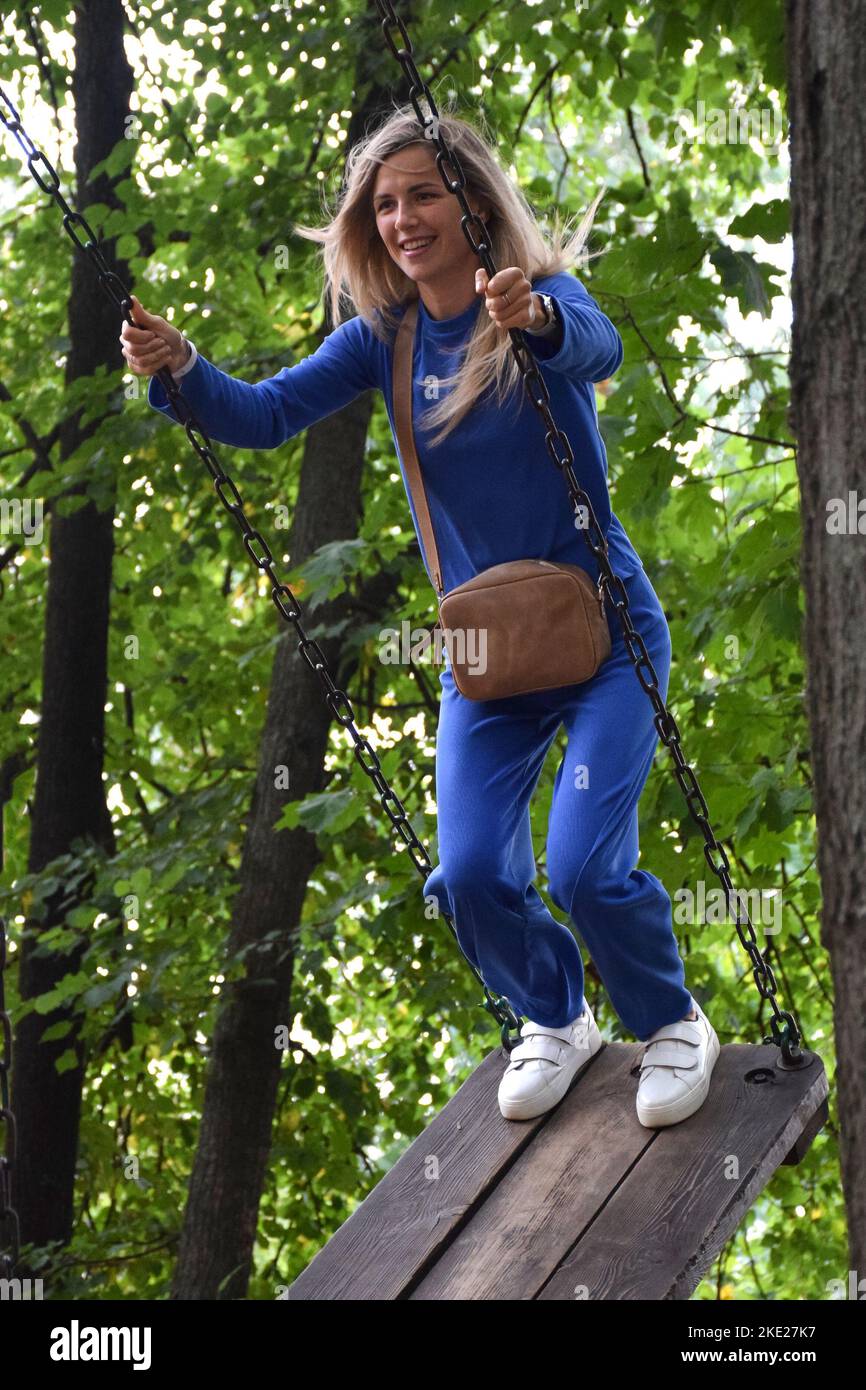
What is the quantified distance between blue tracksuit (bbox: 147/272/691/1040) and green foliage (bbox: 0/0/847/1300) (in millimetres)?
1020

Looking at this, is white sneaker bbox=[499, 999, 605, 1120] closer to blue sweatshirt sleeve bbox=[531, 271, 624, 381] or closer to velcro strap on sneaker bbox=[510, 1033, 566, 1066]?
velcro strap on sneaker bbox=[510, 1033, 566, 1066]

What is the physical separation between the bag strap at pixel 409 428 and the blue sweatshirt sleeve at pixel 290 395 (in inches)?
3.8

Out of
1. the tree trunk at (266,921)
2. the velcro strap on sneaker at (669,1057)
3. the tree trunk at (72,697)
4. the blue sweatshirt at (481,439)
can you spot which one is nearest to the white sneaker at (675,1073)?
the velcro strap on sneaker at (669,1057)

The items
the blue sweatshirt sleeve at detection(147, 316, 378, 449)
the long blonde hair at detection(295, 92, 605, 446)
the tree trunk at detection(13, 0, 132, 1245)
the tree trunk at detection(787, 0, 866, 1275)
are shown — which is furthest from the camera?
the tree trunk at detection(13, 0, 132, 1245)

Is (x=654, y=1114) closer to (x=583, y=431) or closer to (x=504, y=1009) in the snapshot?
(x=504, y=1009)

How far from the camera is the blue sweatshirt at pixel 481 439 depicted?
Result: 10.1 feet

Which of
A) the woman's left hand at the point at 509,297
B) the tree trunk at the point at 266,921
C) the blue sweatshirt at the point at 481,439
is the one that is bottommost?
the tree trunk at the point at 266,921

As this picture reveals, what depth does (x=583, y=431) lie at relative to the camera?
311cm

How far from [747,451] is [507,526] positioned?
213 inches

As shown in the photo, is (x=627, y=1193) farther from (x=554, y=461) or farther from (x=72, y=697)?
(x=72, y=697)

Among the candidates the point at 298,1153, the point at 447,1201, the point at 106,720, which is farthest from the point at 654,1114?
the point at 106,720

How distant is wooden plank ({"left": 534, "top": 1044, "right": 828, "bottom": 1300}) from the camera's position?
2711 mm

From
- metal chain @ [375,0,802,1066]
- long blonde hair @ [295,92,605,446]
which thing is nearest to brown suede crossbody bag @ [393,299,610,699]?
metal chain @ [375,0,802,1066]

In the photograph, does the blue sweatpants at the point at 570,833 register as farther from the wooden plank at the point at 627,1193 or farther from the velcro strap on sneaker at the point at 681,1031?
the wooden plank at the point at 627,1193
